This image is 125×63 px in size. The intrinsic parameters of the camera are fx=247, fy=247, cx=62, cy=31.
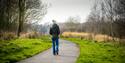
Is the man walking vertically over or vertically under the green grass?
over

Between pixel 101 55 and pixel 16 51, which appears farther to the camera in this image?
pixel 16 51

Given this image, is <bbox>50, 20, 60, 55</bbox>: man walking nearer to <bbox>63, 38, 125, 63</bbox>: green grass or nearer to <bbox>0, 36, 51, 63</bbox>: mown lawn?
<bbox>0, 36, 51, 63</bbox>: mown lawn

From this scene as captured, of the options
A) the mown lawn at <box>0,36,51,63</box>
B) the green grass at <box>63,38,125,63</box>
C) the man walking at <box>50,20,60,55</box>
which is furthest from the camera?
the man walking at <box>50,20,60,55</box>

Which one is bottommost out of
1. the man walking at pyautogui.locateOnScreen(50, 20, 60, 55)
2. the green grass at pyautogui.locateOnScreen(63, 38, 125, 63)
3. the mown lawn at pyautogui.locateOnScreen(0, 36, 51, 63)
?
the green grass at pyautogui.locateOnScreen(63, 38, 125, 63)

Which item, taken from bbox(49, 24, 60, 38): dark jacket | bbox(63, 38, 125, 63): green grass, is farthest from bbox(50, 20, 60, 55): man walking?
bbox(63, 38, 125, 63): green grass

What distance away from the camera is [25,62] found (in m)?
12.2

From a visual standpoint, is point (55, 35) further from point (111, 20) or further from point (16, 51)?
point (111, 20)

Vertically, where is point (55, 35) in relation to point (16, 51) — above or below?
above

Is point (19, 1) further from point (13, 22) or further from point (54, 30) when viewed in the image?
point (54, 30)

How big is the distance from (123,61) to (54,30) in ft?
15.9

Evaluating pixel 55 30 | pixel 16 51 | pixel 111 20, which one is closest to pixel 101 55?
pixel 55 30

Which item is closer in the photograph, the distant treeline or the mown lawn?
the mown lawn

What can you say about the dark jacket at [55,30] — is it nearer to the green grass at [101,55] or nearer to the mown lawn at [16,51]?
the mown lawn at [16,51]

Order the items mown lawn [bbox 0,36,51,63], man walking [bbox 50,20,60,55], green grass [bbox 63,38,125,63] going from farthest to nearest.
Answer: man walking [bbox 50,20,60,55]
green grass [bbox 63,38,125,63]
mown lawn [bbox 0,36,51,63]
